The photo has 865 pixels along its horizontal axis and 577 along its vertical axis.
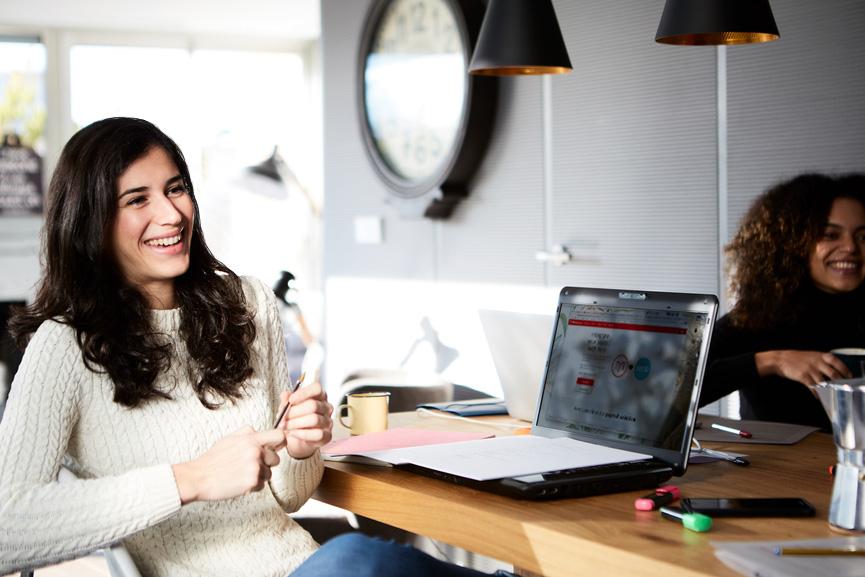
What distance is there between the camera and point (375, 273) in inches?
147

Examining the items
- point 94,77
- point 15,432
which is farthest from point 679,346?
point 94,77

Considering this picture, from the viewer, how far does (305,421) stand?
1.31m

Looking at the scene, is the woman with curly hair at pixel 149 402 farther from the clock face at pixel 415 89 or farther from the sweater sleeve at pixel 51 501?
the clock face at pixel 415 89

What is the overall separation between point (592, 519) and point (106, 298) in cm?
89

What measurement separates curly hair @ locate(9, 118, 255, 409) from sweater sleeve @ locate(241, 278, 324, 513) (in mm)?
79

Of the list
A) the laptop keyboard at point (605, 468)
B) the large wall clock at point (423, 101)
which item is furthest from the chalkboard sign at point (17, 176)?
the laptop keyboard at point (605, 468)

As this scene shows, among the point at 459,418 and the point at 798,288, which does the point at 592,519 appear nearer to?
the point at 459,418

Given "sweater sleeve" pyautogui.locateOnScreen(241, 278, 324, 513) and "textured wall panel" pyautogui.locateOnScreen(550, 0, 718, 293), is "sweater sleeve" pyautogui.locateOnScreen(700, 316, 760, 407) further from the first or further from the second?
"sweater sleeve" pyautogui.locateOnScreen(241, 278, 324, 513)

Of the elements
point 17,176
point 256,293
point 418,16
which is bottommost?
point 256,293

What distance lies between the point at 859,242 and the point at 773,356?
450 millimetres

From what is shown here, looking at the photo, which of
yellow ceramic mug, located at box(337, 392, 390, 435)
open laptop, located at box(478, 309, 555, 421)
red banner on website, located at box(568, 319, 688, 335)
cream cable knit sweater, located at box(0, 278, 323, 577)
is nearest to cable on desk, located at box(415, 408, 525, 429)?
open laptop, located at box(478, 309, 555, 421)

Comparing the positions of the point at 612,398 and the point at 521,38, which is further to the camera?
the point at 521,38

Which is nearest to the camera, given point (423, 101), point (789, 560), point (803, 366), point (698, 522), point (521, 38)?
point (789, 560)

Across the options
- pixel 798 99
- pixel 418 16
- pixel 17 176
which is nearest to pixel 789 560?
pixel 798 99
